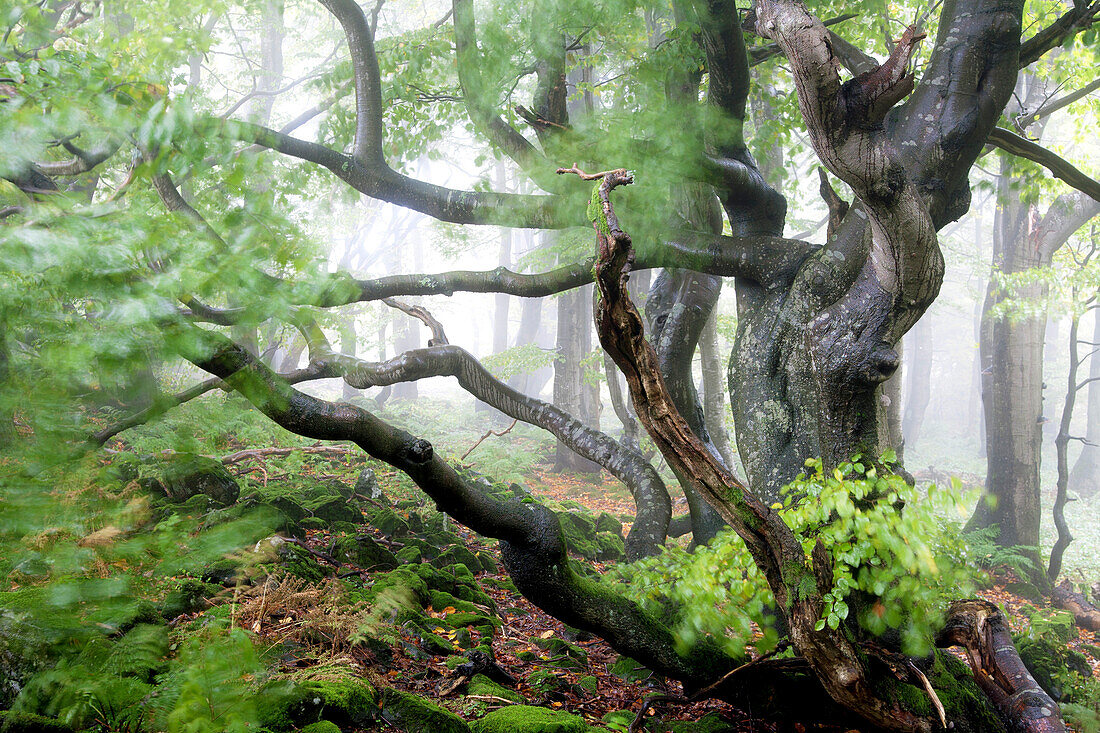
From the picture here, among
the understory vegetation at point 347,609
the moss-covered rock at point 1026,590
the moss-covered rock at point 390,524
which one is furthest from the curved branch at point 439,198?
the moss-covered rock at point 1026,590

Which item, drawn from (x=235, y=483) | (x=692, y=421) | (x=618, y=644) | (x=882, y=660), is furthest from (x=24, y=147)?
(x=692, y=421)

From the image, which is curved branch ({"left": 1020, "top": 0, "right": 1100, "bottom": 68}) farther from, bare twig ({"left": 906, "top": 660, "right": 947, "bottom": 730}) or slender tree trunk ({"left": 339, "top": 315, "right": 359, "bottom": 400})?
slender tree trunk ({"left": 339, "top": 315, "right": 359, "bottom": 400})

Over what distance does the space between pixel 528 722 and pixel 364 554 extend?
2.79 metres

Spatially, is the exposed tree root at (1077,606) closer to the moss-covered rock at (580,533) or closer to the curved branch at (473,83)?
the moss-covered rock at (580,533)

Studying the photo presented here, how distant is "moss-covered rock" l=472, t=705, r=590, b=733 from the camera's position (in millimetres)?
2822

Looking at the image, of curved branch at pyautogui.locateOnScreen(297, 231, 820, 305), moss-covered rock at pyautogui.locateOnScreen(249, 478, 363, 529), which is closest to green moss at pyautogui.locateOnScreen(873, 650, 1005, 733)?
curved branch at pyautogui.locateOnScreen(297, 231, 820, 305)

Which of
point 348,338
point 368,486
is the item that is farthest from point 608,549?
point 348,338

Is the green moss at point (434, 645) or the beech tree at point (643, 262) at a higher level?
the beech tree at point (643, 262)

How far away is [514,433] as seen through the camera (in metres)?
18.3

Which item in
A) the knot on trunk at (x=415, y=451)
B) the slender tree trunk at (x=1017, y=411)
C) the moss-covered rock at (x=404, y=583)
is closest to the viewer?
the knot on trunk at (x=415, y=451)

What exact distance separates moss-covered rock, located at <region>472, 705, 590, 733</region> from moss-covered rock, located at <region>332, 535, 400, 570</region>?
2440 mm

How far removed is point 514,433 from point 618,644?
1493 centimetres

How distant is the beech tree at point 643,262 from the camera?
5.99ft

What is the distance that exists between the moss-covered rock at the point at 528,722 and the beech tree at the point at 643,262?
1.78ft
